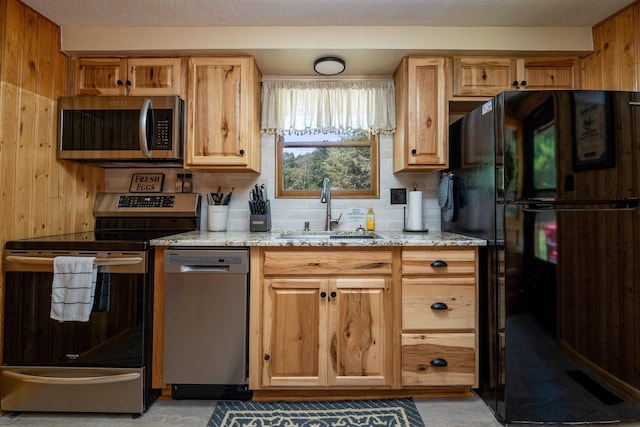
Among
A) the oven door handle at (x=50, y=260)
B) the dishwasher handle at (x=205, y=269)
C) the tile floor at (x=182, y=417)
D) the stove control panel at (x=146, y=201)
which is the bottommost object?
the tile floor at (x=182, y=417)

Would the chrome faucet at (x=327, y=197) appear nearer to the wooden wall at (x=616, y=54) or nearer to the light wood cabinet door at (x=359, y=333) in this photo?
the light wood cabinet door at (x=359, y=333)

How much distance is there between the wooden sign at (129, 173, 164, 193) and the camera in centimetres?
251

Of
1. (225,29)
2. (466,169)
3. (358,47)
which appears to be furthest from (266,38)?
(466,169)

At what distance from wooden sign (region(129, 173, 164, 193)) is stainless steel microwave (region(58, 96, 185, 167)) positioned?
36cm

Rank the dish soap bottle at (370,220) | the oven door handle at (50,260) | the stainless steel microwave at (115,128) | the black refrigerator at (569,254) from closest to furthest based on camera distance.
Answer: the black refrigerator at (569,254) → the oven door handle at (50,260) → the stainless steel microwave at (115,128) → the dish soap bottle at (370,220)

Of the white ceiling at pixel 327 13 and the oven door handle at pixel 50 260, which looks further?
the white ceiling at pixel 327 13

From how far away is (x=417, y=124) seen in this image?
7.29ft

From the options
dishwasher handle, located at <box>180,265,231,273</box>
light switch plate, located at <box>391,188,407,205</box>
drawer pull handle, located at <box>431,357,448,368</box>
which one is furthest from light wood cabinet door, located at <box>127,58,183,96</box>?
drawer pull handle, located at <box>431,357,448,368</box>

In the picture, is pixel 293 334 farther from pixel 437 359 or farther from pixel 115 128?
pixel 115 128

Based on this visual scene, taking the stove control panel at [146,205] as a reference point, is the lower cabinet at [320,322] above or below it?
below

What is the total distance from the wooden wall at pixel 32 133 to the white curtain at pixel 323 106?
1351 millimetres

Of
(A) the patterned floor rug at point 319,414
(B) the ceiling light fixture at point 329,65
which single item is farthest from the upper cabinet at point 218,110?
(A) the patterned floor rug at point 319,414

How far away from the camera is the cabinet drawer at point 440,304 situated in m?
1.88

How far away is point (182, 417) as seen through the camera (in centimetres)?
177
